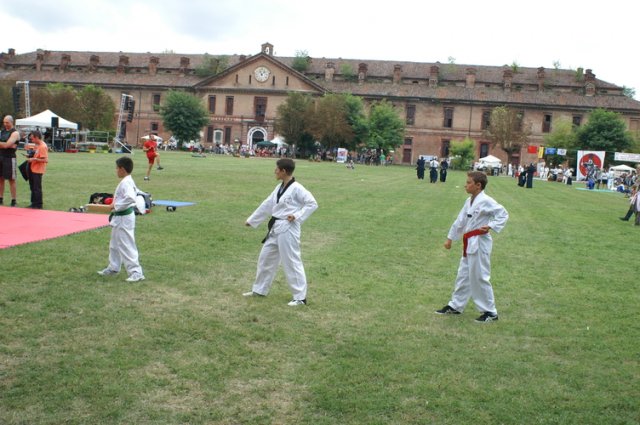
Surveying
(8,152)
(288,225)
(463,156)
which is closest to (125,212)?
Result: (288,225)

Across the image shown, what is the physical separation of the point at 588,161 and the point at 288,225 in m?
46.4

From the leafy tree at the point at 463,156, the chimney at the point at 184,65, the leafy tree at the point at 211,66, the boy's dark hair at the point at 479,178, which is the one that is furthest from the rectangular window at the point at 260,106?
the boy's dark hair at the point at 479,178

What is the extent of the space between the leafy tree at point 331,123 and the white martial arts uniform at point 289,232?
59.7 meters

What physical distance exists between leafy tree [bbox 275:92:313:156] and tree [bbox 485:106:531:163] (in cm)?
1990

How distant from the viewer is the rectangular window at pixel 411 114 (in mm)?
79312

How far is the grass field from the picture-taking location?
14.9 ft

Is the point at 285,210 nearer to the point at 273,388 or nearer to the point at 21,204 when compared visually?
the point at 273,388

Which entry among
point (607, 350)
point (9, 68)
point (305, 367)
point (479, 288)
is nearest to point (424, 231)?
point (479, 288)

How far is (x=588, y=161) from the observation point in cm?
4891

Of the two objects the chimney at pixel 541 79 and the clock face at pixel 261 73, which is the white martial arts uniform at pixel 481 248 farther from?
the chimney at pixel 541 79

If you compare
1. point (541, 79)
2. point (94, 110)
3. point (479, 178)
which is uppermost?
point (541, 79)

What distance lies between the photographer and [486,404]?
15.4 ft

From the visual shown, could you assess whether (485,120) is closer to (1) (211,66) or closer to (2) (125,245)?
(1) (211,66)

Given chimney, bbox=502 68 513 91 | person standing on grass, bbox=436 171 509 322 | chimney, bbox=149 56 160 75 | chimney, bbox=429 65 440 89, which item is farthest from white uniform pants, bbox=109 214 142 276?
chimney, bbox=149 56 160 75
